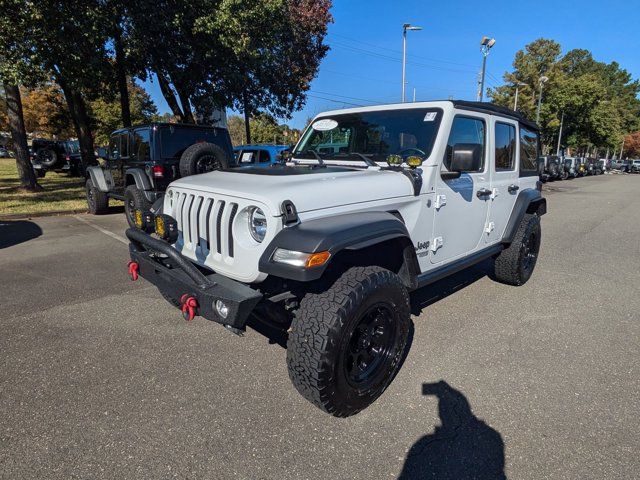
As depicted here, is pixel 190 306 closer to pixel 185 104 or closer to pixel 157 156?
pixel 157 156

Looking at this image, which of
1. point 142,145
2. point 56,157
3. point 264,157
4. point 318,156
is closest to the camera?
point 318,156

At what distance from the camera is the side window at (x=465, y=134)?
3.28 meters

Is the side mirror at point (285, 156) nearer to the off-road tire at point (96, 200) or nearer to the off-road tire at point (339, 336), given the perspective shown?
the off-road tire at point (339, 336)

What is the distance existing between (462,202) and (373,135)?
982 millimetres

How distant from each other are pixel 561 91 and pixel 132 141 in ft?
127

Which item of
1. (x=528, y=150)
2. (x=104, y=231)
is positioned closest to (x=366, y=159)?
(x=528, y=150)

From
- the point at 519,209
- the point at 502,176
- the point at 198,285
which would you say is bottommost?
the point at 198,285

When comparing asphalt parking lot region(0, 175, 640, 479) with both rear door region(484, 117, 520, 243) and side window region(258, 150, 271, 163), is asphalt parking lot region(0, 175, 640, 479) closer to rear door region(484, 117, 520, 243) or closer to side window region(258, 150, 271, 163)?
rear door region(484, 117, 520, 243)

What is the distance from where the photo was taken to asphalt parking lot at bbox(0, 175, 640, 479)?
2158 mm

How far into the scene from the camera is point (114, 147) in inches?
349

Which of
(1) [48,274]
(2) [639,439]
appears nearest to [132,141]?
(1) [48,274]

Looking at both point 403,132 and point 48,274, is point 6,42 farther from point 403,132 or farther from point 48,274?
point 403,132

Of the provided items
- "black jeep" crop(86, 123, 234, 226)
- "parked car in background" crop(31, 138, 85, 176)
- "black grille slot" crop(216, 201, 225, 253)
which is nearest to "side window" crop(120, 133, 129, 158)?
"black jeep" crop(86, 123, 234, 226)

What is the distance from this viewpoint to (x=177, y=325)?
3695mm
